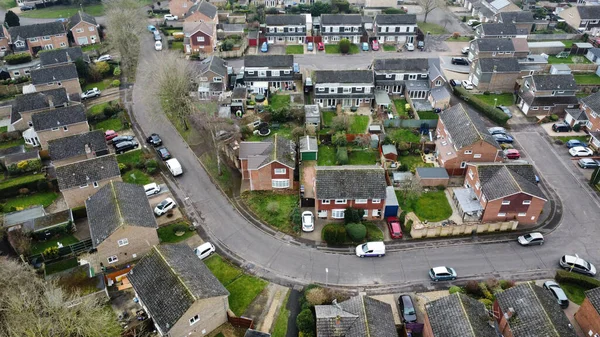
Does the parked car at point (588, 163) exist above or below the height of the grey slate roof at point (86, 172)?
below

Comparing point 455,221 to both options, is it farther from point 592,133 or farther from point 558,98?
point 558,98

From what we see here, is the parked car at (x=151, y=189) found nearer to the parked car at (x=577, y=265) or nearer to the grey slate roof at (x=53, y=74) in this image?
the grey slate roof at (x=53, y=74)

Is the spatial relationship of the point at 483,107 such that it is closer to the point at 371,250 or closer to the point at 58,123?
the point at 371,250

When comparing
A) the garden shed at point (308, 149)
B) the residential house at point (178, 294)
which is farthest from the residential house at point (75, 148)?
the garden shed at point (308, 149)

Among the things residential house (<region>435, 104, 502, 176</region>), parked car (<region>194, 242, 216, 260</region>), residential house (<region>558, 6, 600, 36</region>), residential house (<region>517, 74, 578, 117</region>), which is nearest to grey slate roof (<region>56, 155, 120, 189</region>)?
parked car (<region>194, 242, 216, 260</region>)

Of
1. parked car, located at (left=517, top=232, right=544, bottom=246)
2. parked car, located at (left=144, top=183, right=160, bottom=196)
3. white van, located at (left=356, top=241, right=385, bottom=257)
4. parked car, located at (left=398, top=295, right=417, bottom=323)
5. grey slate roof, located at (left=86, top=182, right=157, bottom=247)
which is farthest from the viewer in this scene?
parked car, located at (left=144, top=183, right=160, bottom=196)

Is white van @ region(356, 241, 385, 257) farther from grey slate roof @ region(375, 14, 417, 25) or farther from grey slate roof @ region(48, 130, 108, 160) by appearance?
grey slate roof @ region(375, 14, 417, 25)

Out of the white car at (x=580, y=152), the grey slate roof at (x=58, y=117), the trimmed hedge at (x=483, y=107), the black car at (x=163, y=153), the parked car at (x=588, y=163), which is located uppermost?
the grey slate roof at (x=58, y=117)
